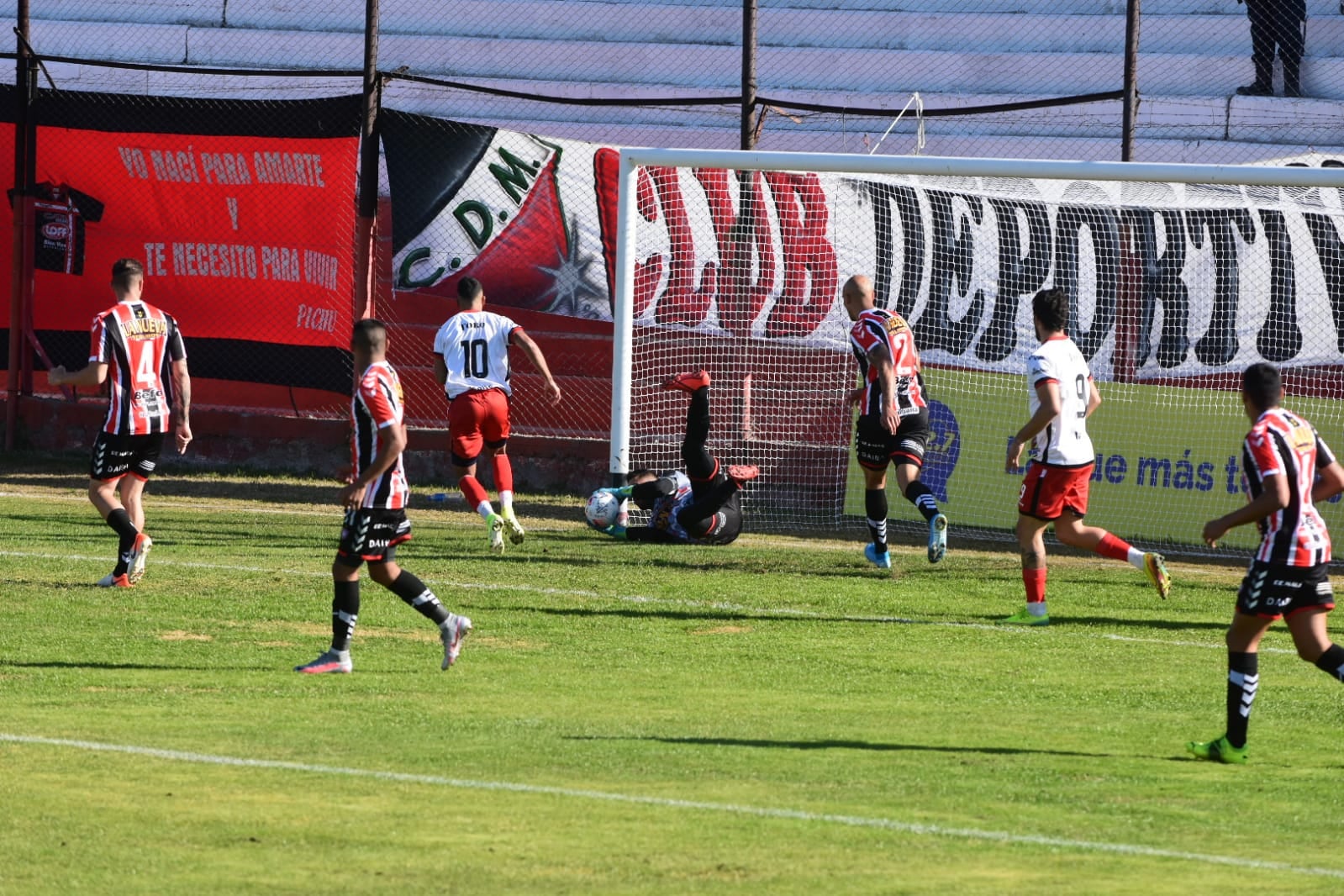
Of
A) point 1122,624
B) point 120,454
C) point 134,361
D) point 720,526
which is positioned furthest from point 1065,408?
point 120,454

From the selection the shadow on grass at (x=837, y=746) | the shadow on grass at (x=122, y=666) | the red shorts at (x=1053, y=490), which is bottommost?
the shadow on grass at (x=837, y=746)

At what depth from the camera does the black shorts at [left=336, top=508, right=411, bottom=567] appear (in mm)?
9312

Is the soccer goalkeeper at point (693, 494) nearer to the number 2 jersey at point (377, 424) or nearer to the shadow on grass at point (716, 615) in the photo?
the shadow on grass at point (716, 615)

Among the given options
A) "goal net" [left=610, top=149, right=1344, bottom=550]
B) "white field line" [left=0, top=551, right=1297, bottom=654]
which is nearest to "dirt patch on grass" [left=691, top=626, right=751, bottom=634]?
"white field line" [left=0, top=551, right=1297, bottom=654]

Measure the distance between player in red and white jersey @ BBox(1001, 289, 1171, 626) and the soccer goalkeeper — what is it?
366 centimetres

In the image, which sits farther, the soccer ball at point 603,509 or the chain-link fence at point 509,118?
the chain-link fence at point 509,118

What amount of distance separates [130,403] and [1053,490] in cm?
592

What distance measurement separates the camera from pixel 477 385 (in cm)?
1438

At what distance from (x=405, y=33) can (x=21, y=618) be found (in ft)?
63.3

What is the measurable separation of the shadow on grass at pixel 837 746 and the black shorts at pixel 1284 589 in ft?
2.95

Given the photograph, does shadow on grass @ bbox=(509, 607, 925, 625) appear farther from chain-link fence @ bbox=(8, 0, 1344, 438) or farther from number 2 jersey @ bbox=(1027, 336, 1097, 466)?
chain-link fence @ bbox=(8, 0, 1344, 438)

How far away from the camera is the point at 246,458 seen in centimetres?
1923

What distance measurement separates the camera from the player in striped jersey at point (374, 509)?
9.24 metres

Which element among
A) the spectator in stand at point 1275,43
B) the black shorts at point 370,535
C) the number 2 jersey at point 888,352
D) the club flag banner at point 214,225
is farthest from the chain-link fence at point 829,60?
the black shorts at point 370,535
